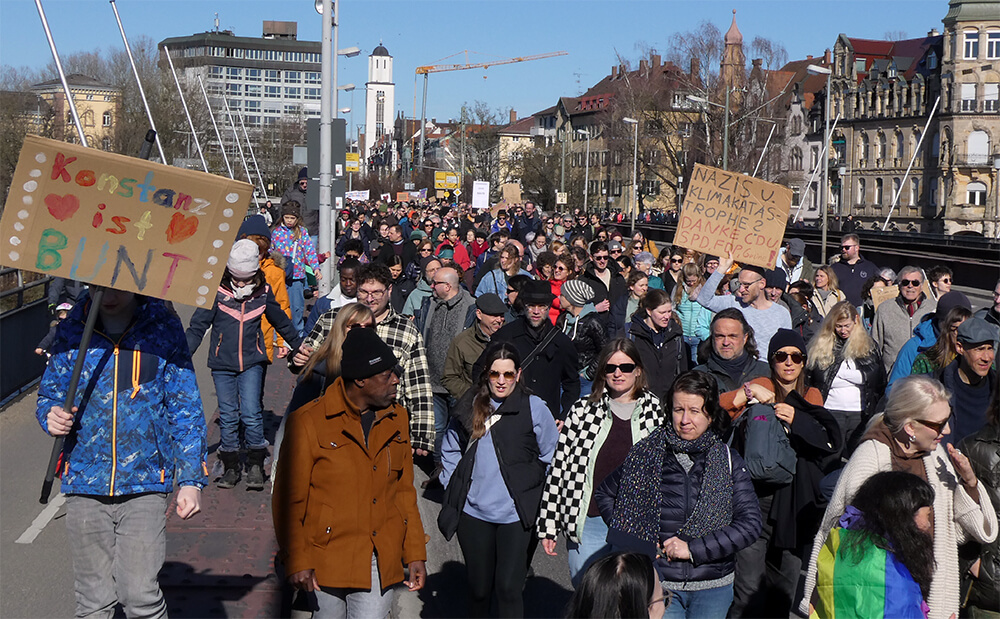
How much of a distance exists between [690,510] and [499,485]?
1.18 m

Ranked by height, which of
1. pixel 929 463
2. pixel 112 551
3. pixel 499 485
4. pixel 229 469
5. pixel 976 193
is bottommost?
pixel 229 469

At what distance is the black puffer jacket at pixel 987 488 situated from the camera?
5.38 meters

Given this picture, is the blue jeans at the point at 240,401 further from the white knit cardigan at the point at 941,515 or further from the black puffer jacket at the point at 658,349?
the white knit cardigan at the point at 941,515

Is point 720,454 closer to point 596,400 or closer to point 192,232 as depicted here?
point 596,400

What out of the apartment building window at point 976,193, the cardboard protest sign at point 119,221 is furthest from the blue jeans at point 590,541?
the apartment building window at point 976,193

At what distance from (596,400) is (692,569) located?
47.4 inches

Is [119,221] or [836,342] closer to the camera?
[119,221]

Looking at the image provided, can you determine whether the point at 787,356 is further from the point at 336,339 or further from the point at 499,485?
the point at 336,339

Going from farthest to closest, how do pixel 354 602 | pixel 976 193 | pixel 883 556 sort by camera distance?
pixel 976 193 → pixel 354 602 → pixel 883 556

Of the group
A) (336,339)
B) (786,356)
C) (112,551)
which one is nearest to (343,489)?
(112,551)

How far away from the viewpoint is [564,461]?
6031 mm

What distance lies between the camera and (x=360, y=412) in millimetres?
4855

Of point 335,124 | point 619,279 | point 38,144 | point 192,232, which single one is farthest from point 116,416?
point 335,124

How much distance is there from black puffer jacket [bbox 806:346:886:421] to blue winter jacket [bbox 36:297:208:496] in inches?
190
